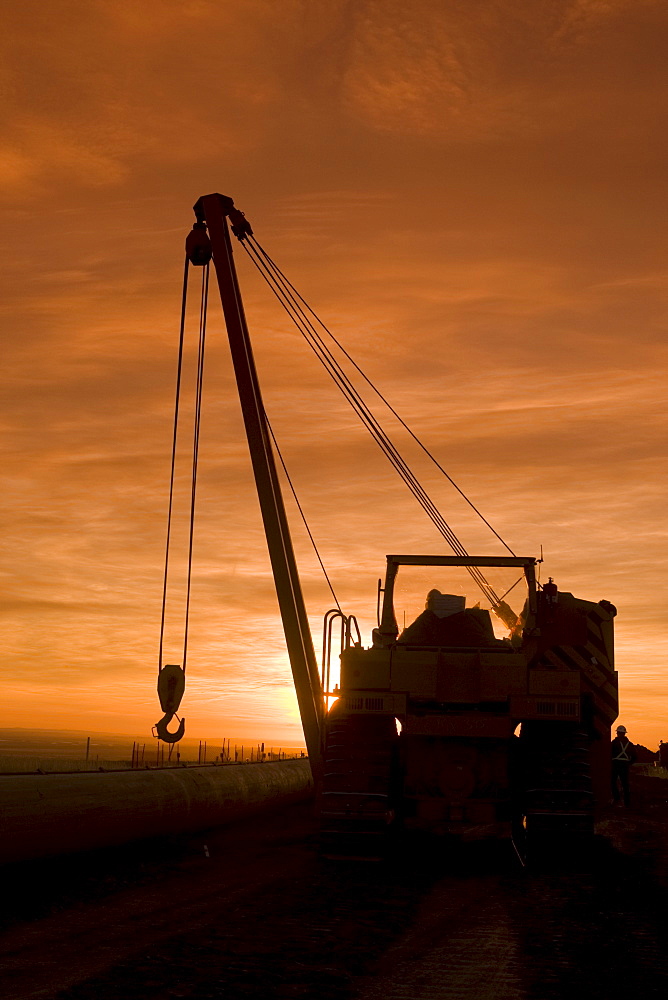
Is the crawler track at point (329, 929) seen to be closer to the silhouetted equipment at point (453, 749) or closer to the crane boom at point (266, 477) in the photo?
the silhouetted equipment at point (453, 749)

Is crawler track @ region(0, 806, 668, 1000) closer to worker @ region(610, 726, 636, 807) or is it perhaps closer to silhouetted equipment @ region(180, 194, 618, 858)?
silhouetted equipment @ region(180, 194, 618, 858)

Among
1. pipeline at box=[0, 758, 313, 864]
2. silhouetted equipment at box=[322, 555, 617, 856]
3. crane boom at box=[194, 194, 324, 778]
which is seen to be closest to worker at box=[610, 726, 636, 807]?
crane boom at box=[194, 194, 324, 778]

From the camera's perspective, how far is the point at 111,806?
1250cm

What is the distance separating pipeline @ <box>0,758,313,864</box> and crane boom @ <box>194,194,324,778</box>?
2.06m

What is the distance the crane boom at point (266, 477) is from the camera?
1889 centimetres

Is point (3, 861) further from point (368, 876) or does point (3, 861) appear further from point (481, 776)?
point (481, 776)

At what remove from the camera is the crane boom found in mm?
18891

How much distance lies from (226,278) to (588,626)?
8913 mm

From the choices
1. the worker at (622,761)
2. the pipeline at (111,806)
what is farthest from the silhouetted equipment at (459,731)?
the worker at (622,761)

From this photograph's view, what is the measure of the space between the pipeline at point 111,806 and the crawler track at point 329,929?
0.32 meters

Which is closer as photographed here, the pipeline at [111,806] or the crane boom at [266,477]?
the pipeline at [111,806]

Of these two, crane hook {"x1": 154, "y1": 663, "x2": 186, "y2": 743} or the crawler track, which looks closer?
the crawler track

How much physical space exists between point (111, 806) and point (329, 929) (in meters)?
5.04

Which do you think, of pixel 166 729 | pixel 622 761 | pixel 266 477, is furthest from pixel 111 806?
pixel 622 761
